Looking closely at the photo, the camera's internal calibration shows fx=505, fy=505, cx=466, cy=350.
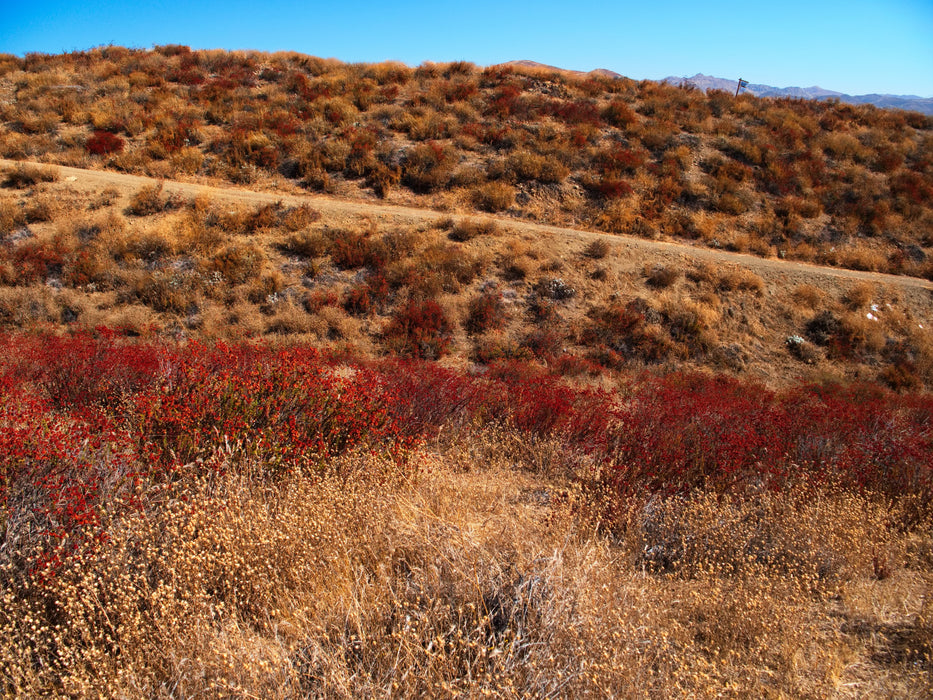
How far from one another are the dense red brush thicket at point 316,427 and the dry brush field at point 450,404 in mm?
50

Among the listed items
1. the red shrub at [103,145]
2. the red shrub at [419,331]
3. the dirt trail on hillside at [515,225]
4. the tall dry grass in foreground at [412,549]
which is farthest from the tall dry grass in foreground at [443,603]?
the red shrub at [103,145]

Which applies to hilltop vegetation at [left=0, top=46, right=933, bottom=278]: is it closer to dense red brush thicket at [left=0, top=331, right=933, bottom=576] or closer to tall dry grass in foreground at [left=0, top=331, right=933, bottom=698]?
dense red brush thicket at [left=0, top=331, right=933, bottom=576]

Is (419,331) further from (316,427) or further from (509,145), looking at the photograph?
(509,145)

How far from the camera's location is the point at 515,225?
54.7 ft

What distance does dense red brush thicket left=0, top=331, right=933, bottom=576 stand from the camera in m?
4.12

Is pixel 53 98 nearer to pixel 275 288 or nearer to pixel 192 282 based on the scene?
pixel 192 282

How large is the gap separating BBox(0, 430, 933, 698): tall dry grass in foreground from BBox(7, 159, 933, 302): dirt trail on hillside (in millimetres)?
12426

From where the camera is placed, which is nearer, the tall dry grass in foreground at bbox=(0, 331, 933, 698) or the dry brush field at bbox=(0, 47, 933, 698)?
the tall dry grass in foreground at bbox=(0, 331, 933, 698)

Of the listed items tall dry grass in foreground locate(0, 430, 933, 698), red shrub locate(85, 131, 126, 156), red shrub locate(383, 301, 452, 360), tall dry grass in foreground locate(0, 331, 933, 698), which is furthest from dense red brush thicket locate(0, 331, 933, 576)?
red shrub locate(85, 131, 126, 156)

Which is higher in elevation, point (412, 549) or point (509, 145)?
point (509, 145)

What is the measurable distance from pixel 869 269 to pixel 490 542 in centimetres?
1960

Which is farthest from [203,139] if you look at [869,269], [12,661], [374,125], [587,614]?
[869,269]

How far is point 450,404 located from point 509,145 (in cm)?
1621

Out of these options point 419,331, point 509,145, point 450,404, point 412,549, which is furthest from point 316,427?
point 509,145
